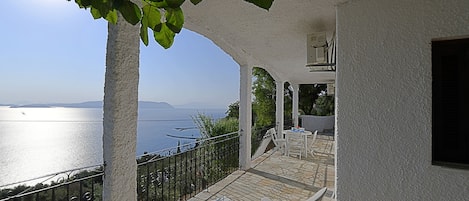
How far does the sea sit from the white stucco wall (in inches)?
107

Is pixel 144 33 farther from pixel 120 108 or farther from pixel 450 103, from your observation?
pixel 450 103

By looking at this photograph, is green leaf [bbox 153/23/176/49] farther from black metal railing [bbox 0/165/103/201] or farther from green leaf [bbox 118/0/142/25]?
black metal railing [bbox 0/165/103/201]

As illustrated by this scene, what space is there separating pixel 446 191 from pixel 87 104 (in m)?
7.87

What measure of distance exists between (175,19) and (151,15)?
0.06 m

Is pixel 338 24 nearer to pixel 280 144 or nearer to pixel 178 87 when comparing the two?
pixel 280 144

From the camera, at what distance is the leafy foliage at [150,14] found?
0.56 metres

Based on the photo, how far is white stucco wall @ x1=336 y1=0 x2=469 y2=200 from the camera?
74.7 inches

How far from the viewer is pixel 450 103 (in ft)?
6.29

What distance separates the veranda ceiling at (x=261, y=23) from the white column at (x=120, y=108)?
3.27ft

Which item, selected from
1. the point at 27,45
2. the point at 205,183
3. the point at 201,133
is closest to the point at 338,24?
the point at 205,183

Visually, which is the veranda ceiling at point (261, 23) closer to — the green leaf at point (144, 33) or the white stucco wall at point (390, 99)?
the white stucco wall at point (390, 99)

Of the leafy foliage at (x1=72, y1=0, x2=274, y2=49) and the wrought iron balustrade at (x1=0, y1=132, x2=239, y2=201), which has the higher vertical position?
the leafy foliage at (x1=72, y1=0, x2=274, y2=49)

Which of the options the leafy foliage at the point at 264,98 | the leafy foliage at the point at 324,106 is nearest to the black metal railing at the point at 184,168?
the leafy foliage at the point at 264,98

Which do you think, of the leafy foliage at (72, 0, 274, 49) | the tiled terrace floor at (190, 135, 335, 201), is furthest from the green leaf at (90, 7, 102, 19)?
the tiled terrace floor at (190, 135, 335, 201)
